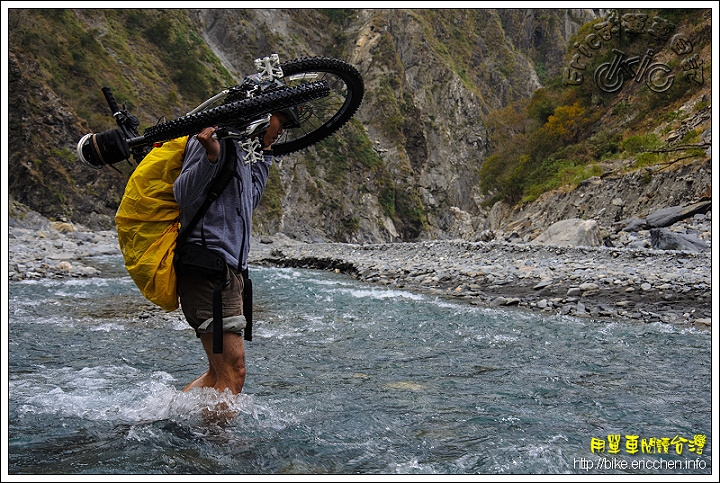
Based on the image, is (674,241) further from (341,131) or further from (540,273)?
(341,131)

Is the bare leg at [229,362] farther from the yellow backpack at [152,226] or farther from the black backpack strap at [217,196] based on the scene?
the yellow backpack at [152,226]

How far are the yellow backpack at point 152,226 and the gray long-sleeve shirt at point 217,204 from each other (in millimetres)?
125

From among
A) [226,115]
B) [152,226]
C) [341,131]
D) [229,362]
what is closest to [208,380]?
[229,362]

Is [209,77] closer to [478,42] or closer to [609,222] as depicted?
[609,222]

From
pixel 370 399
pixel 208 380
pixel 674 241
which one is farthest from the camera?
pixel 674 241

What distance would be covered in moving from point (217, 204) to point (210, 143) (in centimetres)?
44

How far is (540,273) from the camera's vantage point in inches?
509

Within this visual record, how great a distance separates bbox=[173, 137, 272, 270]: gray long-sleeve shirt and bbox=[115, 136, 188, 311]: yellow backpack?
0.41ft

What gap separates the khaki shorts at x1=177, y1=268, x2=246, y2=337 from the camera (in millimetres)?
3799

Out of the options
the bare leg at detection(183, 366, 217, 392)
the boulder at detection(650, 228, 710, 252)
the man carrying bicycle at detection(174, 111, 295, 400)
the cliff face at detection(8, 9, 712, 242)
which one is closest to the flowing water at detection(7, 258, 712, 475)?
the bare leg at detection(183, 366, 217, 392)

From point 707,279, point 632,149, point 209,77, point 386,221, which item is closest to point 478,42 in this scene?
point 386,221

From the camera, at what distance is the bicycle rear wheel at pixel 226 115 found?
369 cm

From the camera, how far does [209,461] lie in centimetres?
343

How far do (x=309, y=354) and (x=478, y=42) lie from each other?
9360cm
